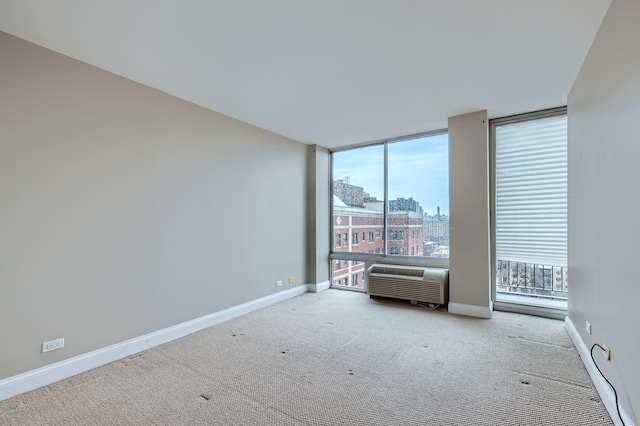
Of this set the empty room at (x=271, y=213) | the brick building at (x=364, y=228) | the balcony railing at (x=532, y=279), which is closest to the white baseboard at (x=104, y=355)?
the empty room at (x=271, y=213)

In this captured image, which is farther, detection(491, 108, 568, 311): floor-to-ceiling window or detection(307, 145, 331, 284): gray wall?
detection(307, 145, 331, 284): gray wall

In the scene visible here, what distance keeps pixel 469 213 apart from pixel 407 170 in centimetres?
131

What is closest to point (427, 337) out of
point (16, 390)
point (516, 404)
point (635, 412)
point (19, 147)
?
point (516, 404)

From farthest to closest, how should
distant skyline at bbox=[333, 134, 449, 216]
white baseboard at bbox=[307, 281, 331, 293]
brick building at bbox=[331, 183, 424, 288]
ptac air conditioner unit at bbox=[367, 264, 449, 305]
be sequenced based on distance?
white baseboard at bbox=[307, 281, 331, 293]
brick building at bbox=[331, 183, 424, 288]
distant skyline at bbox=[333, 134, 449, 216]
ptac air conditioner unit at bbox=[367, 264, 449, 305]

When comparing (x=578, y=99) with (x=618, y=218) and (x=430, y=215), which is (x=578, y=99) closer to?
(x=618, y=218)

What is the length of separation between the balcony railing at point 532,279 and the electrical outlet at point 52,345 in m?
4.77

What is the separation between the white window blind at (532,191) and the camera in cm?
370

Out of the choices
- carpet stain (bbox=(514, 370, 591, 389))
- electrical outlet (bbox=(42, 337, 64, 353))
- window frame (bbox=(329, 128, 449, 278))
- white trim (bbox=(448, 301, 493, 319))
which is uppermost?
window frame (bbox=(329, 128, 449, 278))

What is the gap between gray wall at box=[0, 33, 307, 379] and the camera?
7.39 feet

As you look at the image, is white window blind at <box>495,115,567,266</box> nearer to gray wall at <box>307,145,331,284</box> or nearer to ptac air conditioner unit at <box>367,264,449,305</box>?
ptac air conditioner unit at <box>367,264,449,305</box>

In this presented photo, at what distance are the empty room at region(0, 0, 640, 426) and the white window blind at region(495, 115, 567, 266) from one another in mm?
25

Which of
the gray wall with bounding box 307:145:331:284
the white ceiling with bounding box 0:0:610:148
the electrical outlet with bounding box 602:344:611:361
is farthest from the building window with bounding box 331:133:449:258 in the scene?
the electrical outlet with bounding box 602:344:611:361

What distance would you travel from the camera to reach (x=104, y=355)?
2656mm

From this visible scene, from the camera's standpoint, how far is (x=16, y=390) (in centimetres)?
218
